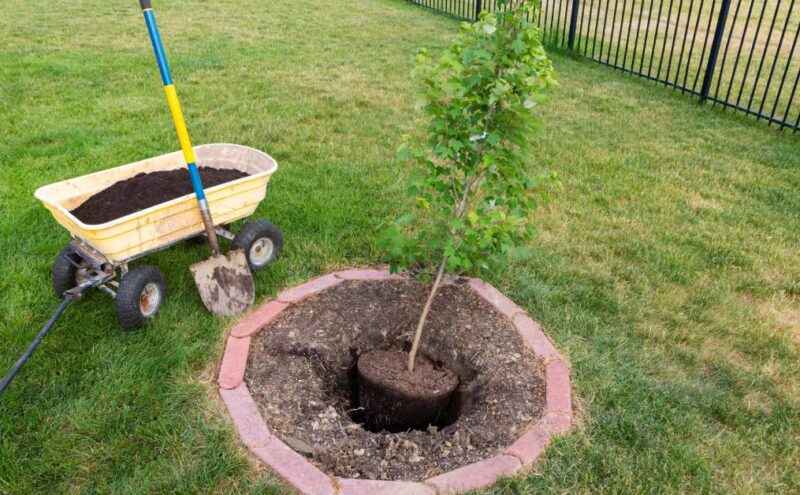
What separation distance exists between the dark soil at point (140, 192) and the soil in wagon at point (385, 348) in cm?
97

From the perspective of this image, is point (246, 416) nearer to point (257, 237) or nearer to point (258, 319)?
point (258, 319)

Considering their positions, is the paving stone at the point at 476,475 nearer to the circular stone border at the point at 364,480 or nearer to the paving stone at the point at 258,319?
the circular stone border at the point at 364,480

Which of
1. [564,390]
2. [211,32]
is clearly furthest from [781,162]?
[211,32]

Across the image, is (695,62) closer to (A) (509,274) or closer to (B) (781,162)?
(B) (781,162)

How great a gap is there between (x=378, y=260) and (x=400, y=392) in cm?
113

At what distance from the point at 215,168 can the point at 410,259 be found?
1712mm

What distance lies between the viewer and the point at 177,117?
2.93 metres

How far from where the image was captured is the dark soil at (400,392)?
2.78 m

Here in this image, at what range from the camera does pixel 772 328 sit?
335 cm

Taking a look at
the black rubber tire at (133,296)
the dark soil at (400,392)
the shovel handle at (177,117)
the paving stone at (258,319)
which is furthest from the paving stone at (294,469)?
the shovel handle at (177,117)

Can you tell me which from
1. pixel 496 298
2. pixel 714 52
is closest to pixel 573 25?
pixel 714 52

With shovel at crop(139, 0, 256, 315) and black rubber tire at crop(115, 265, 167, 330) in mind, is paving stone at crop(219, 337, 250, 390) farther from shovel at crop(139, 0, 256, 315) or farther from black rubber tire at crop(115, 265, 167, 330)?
black rubber tire at crop(115, 265, 167, 330)

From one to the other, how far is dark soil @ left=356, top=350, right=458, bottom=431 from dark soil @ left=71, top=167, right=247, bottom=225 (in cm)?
146

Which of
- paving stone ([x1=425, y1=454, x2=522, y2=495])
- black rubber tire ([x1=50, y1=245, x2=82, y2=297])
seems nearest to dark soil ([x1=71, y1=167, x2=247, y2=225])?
black rubber tire ([x1=50, y1=245, x2=82, y2=297])
